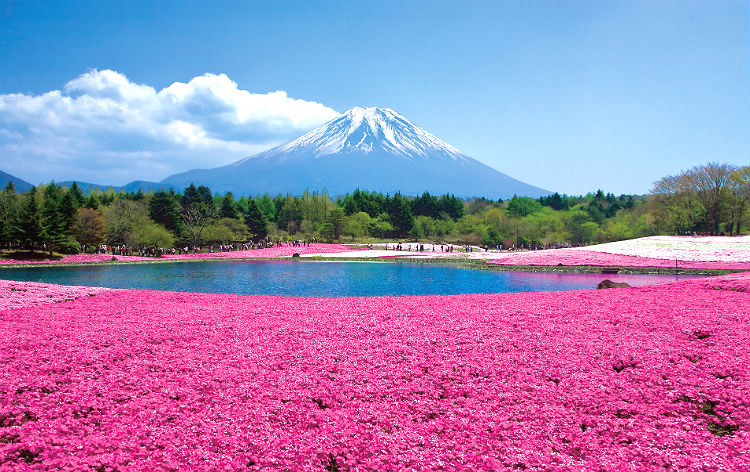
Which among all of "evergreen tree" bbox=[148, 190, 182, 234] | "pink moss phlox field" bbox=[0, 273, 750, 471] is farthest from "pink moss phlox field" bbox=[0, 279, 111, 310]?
"evergreen tree" bbox=[148, 190, 182, 234]

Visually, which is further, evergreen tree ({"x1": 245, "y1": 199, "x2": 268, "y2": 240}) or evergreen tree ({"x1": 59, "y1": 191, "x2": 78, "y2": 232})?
evergreen tree ({"x1": 245, "y1": 199, "x2": 268, "y2": 240})

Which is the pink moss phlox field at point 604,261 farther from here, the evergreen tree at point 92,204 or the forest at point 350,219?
the evergreen tree at point 92,204

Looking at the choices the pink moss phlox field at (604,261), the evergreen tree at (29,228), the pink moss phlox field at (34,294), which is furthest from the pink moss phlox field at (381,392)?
the evergreen tree at (29,228)

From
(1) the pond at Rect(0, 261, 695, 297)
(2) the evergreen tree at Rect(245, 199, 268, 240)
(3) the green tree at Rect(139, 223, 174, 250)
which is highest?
(2) the evergreen tree at Rect(245, 199, 268, 240)

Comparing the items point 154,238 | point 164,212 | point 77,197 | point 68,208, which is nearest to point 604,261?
point 154,238

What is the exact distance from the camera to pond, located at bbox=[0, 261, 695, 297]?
27.7 meters

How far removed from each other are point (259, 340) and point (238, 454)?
5.45 meters

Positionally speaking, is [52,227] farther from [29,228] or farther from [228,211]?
[228,211]

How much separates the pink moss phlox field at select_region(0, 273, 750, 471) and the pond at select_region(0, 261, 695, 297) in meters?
14.2

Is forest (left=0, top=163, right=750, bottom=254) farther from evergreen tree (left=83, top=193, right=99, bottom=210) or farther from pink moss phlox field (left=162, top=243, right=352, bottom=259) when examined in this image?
pink moss phlox field (left=162, top=243, right=352, bottom=259)

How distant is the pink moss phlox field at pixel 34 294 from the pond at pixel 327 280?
7.66 meters

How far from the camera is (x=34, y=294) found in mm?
18094

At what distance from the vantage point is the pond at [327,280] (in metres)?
27.7

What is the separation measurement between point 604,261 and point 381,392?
42894 mm
